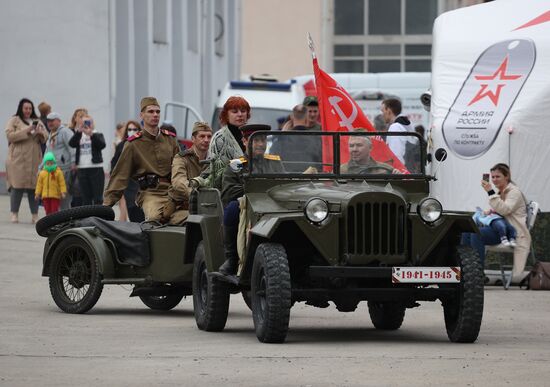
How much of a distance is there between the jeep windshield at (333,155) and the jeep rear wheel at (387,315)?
1.16 metres

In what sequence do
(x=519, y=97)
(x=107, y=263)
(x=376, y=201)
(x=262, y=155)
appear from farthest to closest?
(x=519, y=97) < (x=107, y=263) < (x=262, y=155) < (x=376, y=201)

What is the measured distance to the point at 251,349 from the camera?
1158 cm

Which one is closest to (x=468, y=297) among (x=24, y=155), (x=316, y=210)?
(x=316, y=210)

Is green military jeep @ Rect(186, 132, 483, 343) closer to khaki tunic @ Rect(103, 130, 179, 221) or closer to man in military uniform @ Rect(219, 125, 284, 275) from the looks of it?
man in military uniform @ Rect(219, 125, 284, 275)

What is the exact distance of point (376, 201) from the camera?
11953mm

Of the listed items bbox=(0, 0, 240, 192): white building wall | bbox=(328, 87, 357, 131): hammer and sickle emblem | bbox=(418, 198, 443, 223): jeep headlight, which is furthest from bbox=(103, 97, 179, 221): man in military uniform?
bbox=(0, 0, 240, 192): white building wall

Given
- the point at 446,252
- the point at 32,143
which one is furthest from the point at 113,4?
the point at 446,252

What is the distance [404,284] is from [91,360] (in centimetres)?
254

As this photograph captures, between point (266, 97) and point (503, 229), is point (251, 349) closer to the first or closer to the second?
point (503, 229)

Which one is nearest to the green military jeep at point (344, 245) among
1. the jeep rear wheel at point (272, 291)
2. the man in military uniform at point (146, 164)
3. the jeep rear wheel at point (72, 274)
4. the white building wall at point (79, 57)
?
the jeep rear wheel at point (272, 291)

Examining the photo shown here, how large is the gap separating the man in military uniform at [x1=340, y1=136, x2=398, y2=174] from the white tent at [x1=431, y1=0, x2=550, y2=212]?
296 inches

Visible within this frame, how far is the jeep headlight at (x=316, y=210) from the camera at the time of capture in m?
11.8

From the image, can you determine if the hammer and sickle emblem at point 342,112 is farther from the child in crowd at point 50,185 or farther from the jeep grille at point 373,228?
the child in crowd at point 50,185

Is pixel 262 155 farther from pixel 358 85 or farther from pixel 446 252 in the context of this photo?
pixel 358 85
